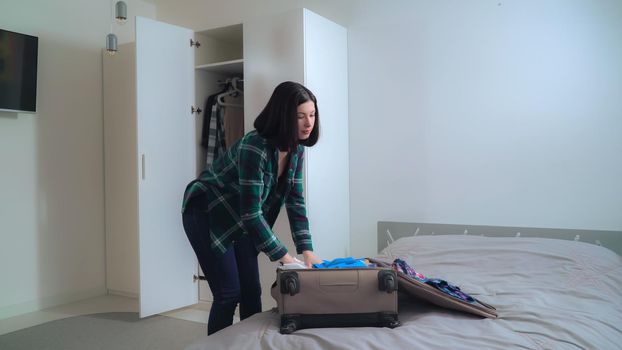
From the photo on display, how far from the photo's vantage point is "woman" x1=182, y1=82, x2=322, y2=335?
1670mm

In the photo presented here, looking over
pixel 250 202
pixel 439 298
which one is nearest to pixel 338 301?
pixel 439 298

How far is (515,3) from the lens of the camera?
2721 millimetres

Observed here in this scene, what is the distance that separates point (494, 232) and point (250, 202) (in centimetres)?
162

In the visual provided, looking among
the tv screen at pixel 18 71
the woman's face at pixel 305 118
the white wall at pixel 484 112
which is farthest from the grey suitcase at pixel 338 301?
the tv screen at pixel 18 71

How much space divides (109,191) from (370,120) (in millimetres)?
2082

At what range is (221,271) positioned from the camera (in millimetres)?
1802

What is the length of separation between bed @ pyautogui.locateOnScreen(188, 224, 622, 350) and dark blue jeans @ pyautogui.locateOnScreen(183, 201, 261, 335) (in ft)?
0.84

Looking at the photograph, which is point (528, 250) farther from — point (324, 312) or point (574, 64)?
point (324, 312)

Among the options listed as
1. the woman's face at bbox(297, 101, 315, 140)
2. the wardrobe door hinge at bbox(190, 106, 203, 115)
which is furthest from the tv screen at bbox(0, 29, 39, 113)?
the woman's face at bbox(297, 101, 315, 140)

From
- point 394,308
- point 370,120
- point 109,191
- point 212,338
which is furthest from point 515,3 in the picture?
point 109,191

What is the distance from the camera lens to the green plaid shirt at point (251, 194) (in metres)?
1.66

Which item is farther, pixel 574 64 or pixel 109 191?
pixel 109 191

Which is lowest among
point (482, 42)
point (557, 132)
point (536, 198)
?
point (536, 198)

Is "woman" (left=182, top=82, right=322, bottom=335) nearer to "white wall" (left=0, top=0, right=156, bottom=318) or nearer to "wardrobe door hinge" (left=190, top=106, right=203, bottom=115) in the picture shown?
"wardrobe door hinge" (left=190, top=106, right=203, bottom=115)
